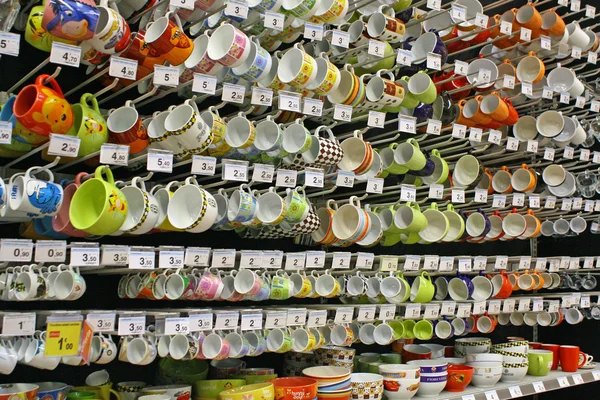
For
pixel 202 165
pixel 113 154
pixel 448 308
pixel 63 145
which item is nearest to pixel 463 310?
pixel 448 308

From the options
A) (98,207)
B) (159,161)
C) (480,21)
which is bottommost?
(98,207)

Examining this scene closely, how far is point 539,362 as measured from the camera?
2465 millimetres

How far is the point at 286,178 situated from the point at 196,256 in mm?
372

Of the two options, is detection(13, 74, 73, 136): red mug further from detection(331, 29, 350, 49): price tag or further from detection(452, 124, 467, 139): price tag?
detection(452, 124, 467, 139): price tag

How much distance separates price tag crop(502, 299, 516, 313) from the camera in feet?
8.34

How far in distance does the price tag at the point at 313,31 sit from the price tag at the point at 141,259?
79 centimetres

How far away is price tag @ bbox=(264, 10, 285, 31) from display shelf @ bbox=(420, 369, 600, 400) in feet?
4.15

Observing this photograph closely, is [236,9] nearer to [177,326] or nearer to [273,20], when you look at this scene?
[273,20]

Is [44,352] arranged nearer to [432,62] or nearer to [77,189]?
[77,189]

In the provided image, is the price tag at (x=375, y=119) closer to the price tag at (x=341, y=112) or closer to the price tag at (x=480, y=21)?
the price tag at (x=341, y=112)

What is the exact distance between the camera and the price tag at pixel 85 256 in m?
1.39

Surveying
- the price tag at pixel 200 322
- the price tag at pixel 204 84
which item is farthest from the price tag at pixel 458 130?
the price tag at pixel 200 322

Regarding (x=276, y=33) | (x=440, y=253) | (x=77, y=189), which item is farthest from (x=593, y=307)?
(x=77, y=189)

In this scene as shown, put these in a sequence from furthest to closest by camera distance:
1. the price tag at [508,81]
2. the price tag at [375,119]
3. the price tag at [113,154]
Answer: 1. the price tag at [508,81]
2. the price tag at [375,119]
3. the price tag at [113,154]
